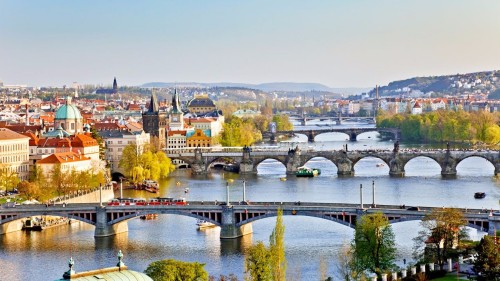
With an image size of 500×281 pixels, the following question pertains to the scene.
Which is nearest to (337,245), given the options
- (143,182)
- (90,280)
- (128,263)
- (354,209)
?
(354,209)

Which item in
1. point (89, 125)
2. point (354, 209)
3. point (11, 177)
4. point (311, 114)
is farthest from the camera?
point (311, 114)

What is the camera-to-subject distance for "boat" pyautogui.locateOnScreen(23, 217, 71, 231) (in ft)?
154

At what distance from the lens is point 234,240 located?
42.1 metres

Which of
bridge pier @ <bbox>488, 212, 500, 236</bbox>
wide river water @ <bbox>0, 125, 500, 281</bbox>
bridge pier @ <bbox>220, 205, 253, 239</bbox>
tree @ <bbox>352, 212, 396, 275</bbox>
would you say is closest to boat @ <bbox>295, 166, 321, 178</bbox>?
wide river water @ <bbox>0, 125, 500, 281</bbox>

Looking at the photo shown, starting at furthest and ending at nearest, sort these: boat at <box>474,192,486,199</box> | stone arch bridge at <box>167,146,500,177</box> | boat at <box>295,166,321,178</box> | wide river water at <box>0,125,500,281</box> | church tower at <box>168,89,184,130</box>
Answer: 1. church tower at <box>168,89,184,130</box>
2. stone arch bridge at <box>167,146,500,177</box>
3. boat at <box>295,166,321,178</box>
4. boat at <box>474,192,486,199</box>
5. wide river water at <box>0,125,500,281</box>

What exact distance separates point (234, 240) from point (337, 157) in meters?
33.0

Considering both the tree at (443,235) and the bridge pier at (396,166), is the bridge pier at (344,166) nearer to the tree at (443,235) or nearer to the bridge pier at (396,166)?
the bridge pier at (396,166)

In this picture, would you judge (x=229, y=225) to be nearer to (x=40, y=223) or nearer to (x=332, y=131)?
(x=40, y=223)

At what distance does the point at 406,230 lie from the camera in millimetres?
42812

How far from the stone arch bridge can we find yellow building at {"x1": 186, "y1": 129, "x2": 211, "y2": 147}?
867 centimetres

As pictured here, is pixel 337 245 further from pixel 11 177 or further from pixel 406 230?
pixel 11 177

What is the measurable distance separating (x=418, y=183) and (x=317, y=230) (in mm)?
20563

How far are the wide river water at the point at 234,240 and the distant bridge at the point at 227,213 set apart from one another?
→ 583mm

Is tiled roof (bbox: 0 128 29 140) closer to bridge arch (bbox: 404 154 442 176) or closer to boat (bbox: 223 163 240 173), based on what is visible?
boat (bbox: 223 163 240 173)
